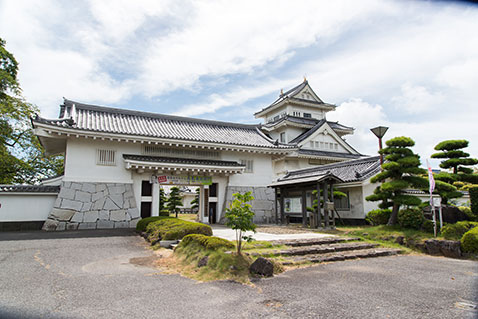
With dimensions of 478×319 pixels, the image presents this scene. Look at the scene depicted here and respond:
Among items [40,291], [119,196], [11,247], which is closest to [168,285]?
[40,291]

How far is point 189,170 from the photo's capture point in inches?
627

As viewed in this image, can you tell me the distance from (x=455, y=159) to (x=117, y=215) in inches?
628

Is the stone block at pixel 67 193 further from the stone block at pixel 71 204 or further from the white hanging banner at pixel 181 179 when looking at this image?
the white hanging banner at pixel 181 179

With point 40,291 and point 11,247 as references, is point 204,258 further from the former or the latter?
point 11,247

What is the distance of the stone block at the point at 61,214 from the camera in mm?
13484

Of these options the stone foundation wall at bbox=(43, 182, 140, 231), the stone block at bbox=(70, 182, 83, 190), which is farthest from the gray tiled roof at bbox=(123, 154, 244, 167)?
the stone block at bbox=(70, 182, 83, 190)

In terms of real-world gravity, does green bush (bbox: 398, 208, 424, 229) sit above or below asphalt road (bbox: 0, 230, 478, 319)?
above

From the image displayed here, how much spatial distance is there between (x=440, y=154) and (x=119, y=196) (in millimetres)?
15482

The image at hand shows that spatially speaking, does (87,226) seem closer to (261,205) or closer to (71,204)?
(71,204)

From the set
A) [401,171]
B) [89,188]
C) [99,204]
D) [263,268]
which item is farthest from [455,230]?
[89,188]

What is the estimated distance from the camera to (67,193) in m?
13.8

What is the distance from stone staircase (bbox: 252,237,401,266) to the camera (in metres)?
7.60

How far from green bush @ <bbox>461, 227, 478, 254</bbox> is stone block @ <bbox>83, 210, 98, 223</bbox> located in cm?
1444

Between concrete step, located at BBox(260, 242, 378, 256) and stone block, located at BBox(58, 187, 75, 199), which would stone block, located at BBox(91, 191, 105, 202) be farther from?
concrete step, located at BBox(260, 242, 378, 256)
